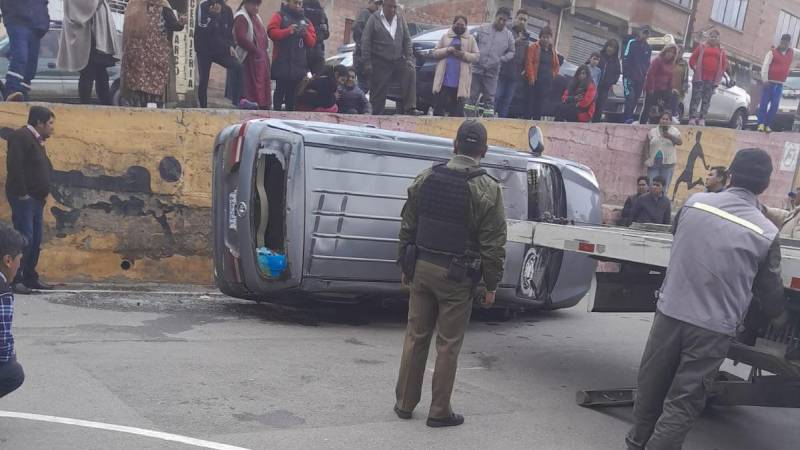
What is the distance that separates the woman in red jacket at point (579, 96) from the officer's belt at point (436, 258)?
9.02m

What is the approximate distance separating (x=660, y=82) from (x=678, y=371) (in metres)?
10.6

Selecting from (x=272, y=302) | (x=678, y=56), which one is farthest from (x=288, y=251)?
(x=678, y=56)

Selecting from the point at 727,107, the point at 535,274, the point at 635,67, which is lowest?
the point at 535,274

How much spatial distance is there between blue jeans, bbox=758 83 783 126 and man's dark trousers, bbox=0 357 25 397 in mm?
15500

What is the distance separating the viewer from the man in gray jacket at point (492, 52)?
11867mm

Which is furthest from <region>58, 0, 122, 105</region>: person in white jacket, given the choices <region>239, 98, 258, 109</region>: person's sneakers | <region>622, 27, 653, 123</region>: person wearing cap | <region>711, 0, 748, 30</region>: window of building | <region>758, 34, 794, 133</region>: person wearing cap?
<region>711, 0, 748, 30</region>: window of building

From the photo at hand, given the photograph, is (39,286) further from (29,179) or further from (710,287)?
(710,287)

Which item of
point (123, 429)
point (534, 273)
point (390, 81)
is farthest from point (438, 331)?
point (390, 81)

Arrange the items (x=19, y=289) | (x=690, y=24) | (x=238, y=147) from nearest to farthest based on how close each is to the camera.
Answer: (x=238, y=147) → (x=19, y=289) → (x=690, y=24)

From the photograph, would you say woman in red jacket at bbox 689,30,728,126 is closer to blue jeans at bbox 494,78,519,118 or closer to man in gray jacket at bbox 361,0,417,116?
blue jeans at bbox 494,78,519,118

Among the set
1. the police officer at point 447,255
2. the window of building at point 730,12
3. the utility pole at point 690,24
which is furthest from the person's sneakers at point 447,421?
the window of building at point 730,12

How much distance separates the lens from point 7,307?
407 centimetres

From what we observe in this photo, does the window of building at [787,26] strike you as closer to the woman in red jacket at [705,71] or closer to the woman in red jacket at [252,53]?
the woman in red jacket at [705,71]

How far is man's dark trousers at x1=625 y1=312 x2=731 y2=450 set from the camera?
4266 mm
